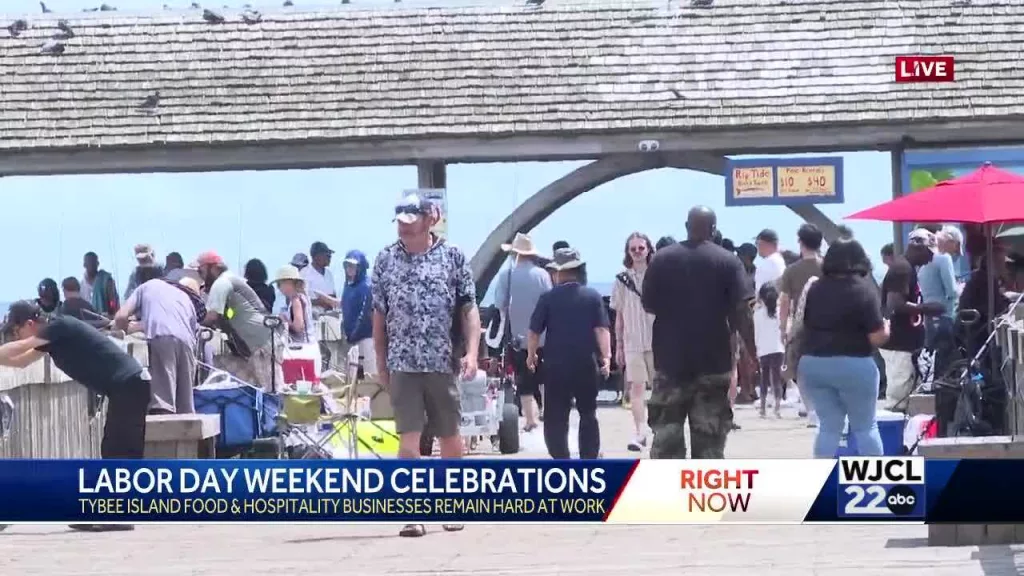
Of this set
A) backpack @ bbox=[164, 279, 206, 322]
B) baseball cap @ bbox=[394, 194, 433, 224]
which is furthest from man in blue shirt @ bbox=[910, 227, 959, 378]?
backpack @ bbox=[164, 279, 206, 322]

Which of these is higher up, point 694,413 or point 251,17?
point 251,17

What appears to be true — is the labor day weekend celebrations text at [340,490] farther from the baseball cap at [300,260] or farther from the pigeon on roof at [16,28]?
the pigeon on roof at [16,28]

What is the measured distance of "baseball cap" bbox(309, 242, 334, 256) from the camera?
906 inches

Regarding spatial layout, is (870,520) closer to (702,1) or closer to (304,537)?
(304,537)

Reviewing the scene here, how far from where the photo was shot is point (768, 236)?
20609mm

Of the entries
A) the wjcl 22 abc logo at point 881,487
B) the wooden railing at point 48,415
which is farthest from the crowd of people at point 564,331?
A: the wjcl 22 abc logo at point 881,487

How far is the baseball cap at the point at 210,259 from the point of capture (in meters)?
17.3

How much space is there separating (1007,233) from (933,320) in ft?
6.52

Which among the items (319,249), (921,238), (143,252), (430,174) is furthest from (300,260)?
(921,238)

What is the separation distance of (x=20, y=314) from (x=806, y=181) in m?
13.0

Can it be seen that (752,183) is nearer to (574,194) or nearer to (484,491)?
(574,194)

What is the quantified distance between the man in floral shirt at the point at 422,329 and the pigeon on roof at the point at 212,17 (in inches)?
627

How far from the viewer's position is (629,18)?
1044 inches

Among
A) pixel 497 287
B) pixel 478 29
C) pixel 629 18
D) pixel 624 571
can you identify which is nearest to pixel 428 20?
pixel 478 29
